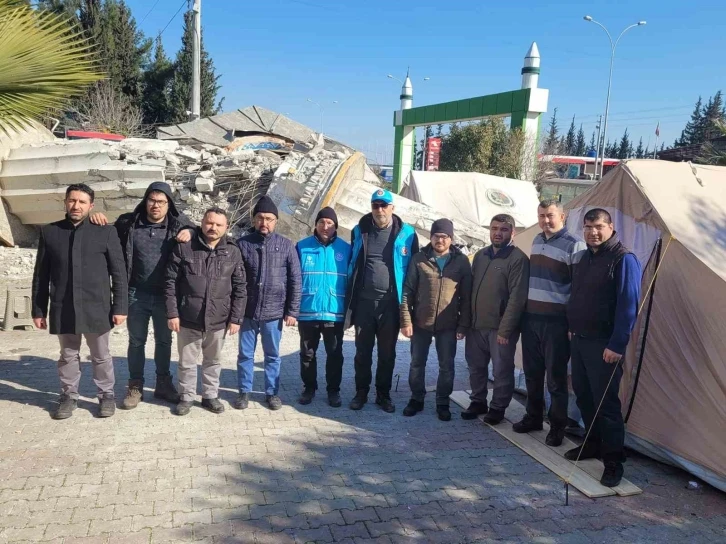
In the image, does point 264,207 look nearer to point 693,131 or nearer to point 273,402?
point 273,402

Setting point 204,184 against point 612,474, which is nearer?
point 612,474

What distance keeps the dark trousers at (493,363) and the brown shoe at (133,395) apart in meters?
2.94

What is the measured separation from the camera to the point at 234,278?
185 inches

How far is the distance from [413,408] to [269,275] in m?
1.78

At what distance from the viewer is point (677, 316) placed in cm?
405

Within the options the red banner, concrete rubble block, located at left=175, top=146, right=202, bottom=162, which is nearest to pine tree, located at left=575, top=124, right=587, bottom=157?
the red banner

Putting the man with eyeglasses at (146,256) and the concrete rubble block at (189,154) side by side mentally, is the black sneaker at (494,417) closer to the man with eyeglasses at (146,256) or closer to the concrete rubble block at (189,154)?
the man with eyeglasses at (146,256)

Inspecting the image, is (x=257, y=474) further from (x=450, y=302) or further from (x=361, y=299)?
(x=450, y=302)

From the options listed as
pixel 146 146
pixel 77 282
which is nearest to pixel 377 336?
pixel 77 282

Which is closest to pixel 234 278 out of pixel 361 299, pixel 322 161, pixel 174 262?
pixel 174 262

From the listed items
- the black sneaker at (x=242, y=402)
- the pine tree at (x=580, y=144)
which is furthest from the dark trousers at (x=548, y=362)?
the pine tree at (x=580, y=144)

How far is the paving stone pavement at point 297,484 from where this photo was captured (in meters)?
3.24

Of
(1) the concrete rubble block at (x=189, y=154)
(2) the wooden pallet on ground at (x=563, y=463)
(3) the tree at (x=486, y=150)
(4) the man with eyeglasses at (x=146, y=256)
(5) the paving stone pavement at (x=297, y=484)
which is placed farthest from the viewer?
(3) the tree at (x=486, y=150)

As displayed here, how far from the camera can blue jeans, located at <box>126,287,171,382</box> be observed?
474 cm
